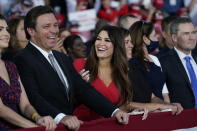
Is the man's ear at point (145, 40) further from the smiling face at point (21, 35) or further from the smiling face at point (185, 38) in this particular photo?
the smiling face at point (21, 35)

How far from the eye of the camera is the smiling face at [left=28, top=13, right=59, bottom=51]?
532cm

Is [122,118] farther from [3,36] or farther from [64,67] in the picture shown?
[3,36]

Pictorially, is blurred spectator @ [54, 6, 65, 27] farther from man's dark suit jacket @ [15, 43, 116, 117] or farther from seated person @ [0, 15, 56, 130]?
seated person @ [0, 15, 56, 130]

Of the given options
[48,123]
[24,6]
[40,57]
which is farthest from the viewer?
[24,6]

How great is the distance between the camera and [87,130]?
15.3ft

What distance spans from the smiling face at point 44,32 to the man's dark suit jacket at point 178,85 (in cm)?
187

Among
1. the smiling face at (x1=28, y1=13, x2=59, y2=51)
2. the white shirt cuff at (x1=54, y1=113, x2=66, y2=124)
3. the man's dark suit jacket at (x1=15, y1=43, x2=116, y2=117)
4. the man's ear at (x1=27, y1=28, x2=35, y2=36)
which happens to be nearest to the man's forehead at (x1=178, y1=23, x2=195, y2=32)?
the man's dark suit jacket at (x1=15, y1=43, x2=116, y2=117)

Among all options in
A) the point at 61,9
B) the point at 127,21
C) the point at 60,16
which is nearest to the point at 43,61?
the point at 127,21

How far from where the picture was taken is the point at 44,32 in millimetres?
5352

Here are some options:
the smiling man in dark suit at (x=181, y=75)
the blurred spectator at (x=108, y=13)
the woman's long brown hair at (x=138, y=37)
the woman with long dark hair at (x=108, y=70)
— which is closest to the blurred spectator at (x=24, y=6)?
the blurred spectator at (x=108, y=13)

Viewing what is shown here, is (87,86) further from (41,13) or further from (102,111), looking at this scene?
(41,13)

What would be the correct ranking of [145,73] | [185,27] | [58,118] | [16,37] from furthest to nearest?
1. [185,27]
2. [16,37]
3. [145,73]
4. [58,118]

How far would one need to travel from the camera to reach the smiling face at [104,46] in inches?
239

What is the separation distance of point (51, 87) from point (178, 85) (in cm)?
210
